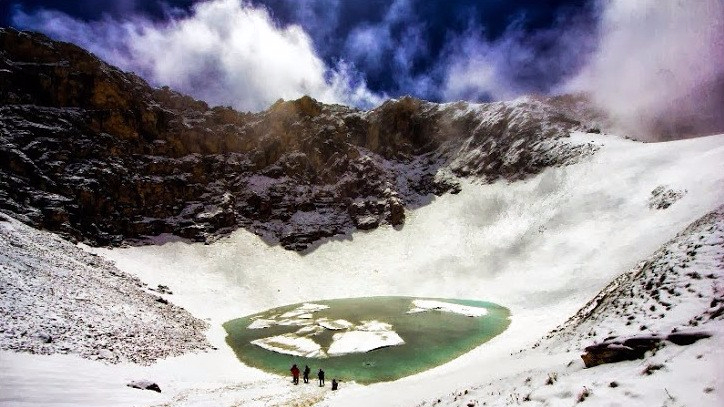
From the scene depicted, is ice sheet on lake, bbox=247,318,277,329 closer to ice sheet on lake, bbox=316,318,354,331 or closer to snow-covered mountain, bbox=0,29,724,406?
snow-covered mountain, bbox=0,29,724,406

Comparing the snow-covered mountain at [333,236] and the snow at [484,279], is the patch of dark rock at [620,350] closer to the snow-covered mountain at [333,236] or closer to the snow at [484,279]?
the snow-covered mountain at [333,236]

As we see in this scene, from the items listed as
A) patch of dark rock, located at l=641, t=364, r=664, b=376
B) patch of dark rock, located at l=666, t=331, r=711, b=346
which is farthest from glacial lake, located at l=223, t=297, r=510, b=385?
patch of dark rock, located at l=641, t=364, r=664, b=376

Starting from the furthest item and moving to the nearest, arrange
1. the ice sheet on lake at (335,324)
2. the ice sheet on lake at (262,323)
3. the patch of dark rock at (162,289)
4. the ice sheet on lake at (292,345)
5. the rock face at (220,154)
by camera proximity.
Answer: the rock face at (220,154) < the patch of dark rock at (162,289) < the ice sheet on lake at (262,323) < the ice sheet on lake at (335,324) < the ice sheet on lake at (292,345)

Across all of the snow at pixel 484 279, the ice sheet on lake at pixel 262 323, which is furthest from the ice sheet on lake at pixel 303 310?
the snow at pixel 484 279

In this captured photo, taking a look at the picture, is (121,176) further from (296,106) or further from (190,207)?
(296,106)

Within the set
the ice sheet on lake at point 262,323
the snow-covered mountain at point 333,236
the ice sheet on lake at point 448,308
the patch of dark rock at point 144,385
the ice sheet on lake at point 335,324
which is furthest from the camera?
the ice sheet on lake at point 262,323

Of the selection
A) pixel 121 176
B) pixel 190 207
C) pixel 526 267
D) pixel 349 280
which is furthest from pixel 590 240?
pixel 121 176

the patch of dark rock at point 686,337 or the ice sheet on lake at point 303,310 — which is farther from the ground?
the ice sheet on lake at point 303,310
